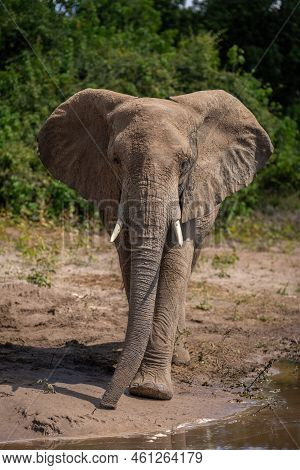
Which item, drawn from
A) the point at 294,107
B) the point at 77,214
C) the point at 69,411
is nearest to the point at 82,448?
the point at 69,411

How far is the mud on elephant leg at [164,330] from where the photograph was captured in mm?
6552

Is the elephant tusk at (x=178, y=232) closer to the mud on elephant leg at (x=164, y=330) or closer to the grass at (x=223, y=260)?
the mud on elephant leg at (x=164, y=330)

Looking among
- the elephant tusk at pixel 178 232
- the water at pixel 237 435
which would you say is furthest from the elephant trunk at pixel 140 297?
the water at pixel 237 435

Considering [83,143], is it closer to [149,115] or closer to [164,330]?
[149,115]

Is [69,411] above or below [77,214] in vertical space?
above

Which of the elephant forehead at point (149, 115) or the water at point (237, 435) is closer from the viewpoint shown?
the water at point (237, 435)

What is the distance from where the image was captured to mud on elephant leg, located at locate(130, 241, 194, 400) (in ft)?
21.5

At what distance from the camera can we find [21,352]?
7.61m

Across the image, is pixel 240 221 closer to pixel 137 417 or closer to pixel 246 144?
pixel 246 144

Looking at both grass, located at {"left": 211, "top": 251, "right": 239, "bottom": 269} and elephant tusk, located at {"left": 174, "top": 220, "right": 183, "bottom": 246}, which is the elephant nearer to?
elephant tusk, located at {"left": 174, "top": 220, "right": 183, "bottom": 246}

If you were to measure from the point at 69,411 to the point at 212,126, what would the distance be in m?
2.63

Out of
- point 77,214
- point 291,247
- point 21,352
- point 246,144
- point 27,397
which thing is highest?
point 246,144

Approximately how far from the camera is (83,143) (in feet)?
25.0

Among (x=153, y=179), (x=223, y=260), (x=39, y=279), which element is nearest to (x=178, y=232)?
(x=153, y=179)
